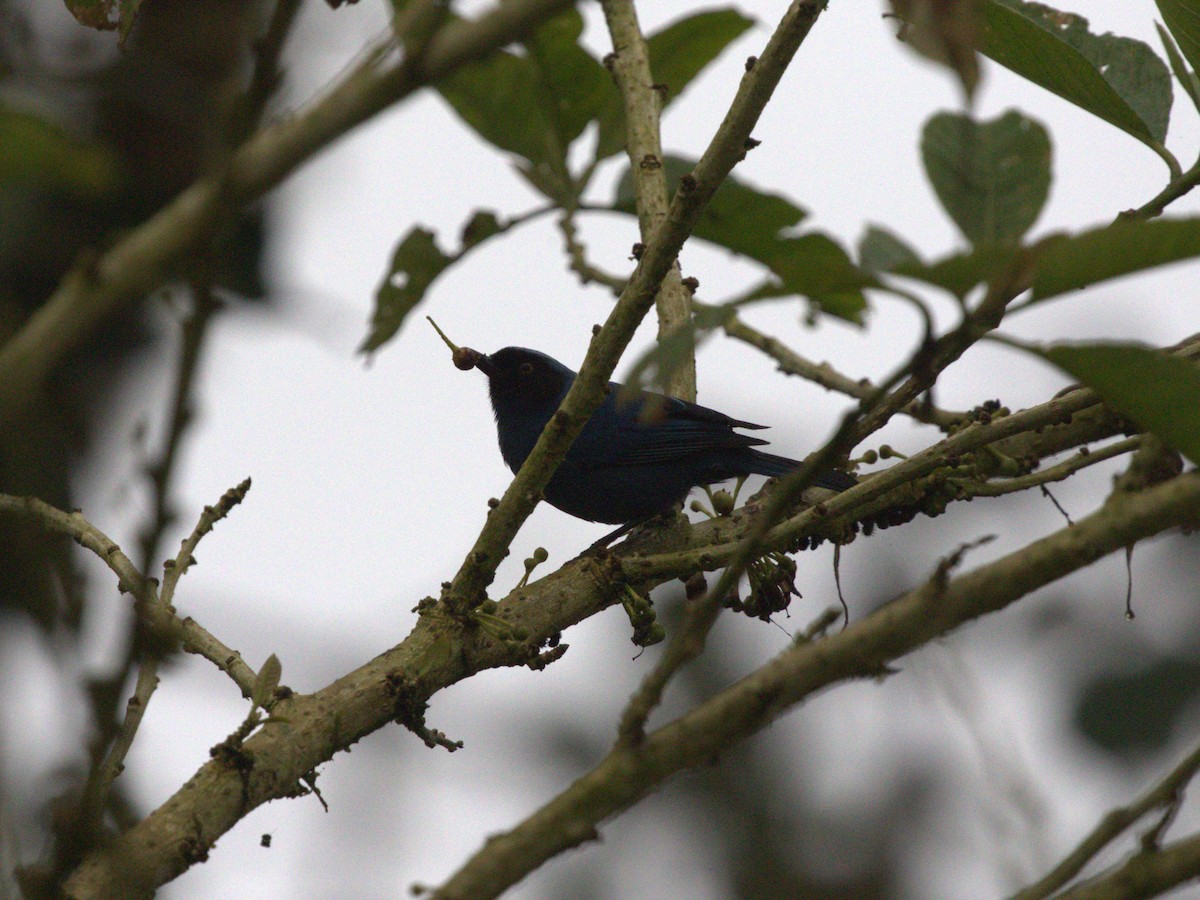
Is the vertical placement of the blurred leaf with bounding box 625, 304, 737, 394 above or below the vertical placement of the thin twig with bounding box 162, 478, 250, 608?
below

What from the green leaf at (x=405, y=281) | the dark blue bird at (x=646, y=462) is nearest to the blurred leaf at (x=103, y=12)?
the green leaf at (x=405, y=281)

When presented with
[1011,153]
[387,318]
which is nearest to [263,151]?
[1011,153]

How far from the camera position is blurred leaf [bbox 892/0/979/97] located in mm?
1308

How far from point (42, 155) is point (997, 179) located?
1.38m

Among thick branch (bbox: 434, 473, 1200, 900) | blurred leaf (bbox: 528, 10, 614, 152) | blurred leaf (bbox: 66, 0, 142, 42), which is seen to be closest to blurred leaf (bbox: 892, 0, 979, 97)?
thick branch (bbox: 434, 473, 1200, 900)

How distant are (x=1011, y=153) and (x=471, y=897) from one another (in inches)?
56.4

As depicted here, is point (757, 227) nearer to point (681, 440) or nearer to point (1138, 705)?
point (681, 440)

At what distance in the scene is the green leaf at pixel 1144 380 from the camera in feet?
5.88

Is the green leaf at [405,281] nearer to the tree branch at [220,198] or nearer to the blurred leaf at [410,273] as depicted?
the blurred leaf at [410,273]

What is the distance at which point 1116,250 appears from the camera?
1.66 meters

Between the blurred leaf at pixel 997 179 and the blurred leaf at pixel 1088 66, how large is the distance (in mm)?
645

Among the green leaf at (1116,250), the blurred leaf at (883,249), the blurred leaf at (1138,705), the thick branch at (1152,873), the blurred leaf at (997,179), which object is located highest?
the blurred leaf at (1138,705)

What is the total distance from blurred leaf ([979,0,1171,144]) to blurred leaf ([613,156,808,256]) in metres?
0.86

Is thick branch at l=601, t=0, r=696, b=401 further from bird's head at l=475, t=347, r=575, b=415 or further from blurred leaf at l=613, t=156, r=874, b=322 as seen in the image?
bird's head at l=475, t=347, r=575, b=415
